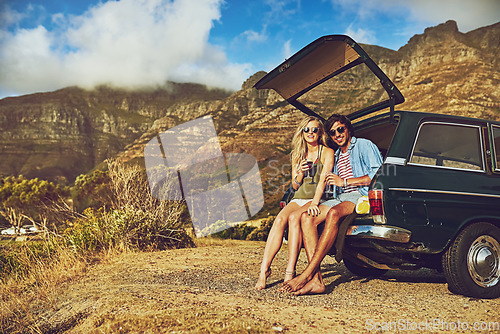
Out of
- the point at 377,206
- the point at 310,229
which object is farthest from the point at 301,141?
the point at 377,206

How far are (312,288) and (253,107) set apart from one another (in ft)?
251

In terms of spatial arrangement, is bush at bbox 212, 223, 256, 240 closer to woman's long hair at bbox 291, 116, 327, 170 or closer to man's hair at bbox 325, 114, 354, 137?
woman's long hair at bbox 291, 116, 327, 170

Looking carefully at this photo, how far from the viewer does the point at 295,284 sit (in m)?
4.21

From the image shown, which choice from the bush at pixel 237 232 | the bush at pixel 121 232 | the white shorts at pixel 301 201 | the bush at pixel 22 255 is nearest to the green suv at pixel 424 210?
the white shorts at pixel 301 201

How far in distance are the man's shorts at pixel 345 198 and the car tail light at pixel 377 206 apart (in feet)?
1.40

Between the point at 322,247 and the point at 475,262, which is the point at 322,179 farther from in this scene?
the point at 475,262

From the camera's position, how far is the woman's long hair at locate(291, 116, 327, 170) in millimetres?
4805

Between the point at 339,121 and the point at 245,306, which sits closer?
the point at 245,306

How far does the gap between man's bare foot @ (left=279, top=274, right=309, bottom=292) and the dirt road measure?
0.08 meters

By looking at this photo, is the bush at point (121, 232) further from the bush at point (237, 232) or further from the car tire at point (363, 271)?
the bush at point (237, 232)

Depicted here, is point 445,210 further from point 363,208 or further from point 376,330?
point 376,330

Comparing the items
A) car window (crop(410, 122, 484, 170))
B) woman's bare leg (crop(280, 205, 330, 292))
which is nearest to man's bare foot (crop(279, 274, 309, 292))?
woman's bare leg (crop(280, 205, 330, 292))

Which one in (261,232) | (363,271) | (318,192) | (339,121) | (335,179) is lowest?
(261,232)

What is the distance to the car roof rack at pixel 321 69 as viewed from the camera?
4.44 metres
